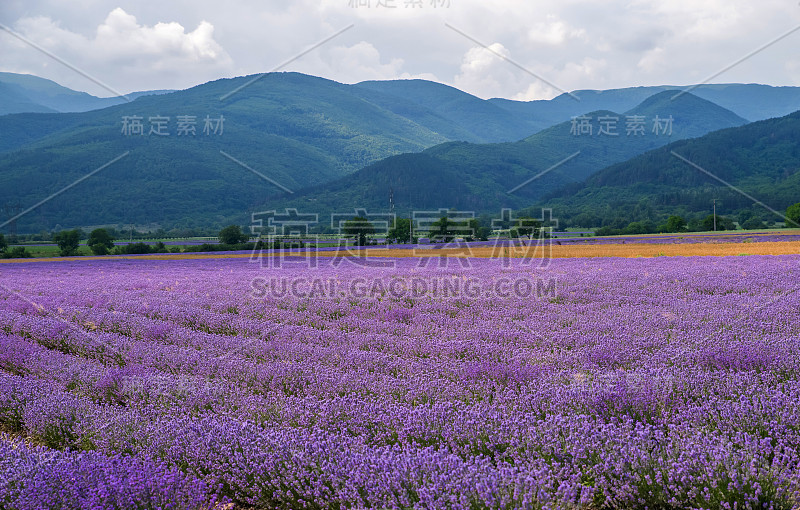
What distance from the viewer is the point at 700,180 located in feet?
462

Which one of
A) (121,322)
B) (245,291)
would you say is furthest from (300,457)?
(245,291)

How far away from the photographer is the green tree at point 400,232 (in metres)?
52.1

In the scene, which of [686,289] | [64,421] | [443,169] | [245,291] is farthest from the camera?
[443,169]

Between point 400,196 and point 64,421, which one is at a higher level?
point 400,196

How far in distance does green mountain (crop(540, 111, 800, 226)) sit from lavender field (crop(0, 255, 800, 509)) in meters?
97.0

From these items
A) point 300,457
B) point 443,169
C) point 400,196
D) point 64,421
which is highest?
point 443,169

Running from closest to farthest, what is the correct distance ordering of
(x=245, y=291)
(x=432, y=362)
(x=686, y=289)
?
(x=432, y=362)
(x=686, y=289)
(x=245, y=291)

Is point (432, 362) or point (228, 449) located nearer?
point (228, 449)

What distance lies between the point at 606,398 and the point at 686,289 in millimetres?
6070

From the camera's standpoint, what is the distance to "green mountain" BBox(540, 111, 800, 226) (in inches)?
4166

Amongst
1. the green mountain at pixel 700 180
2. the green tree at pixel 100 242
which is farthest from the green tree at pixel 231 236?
the green mountain at pixel 700 180

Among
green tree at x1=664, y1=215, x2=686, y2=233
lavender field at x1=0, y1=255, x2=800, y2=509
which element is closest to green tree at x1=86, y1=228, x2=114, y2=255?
lavender field at x1=0, y1=255, x2=800, y2=509

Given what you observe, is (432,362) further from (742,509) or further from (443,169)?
(443,169)

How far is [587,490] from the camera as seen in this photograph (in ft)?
7.06
